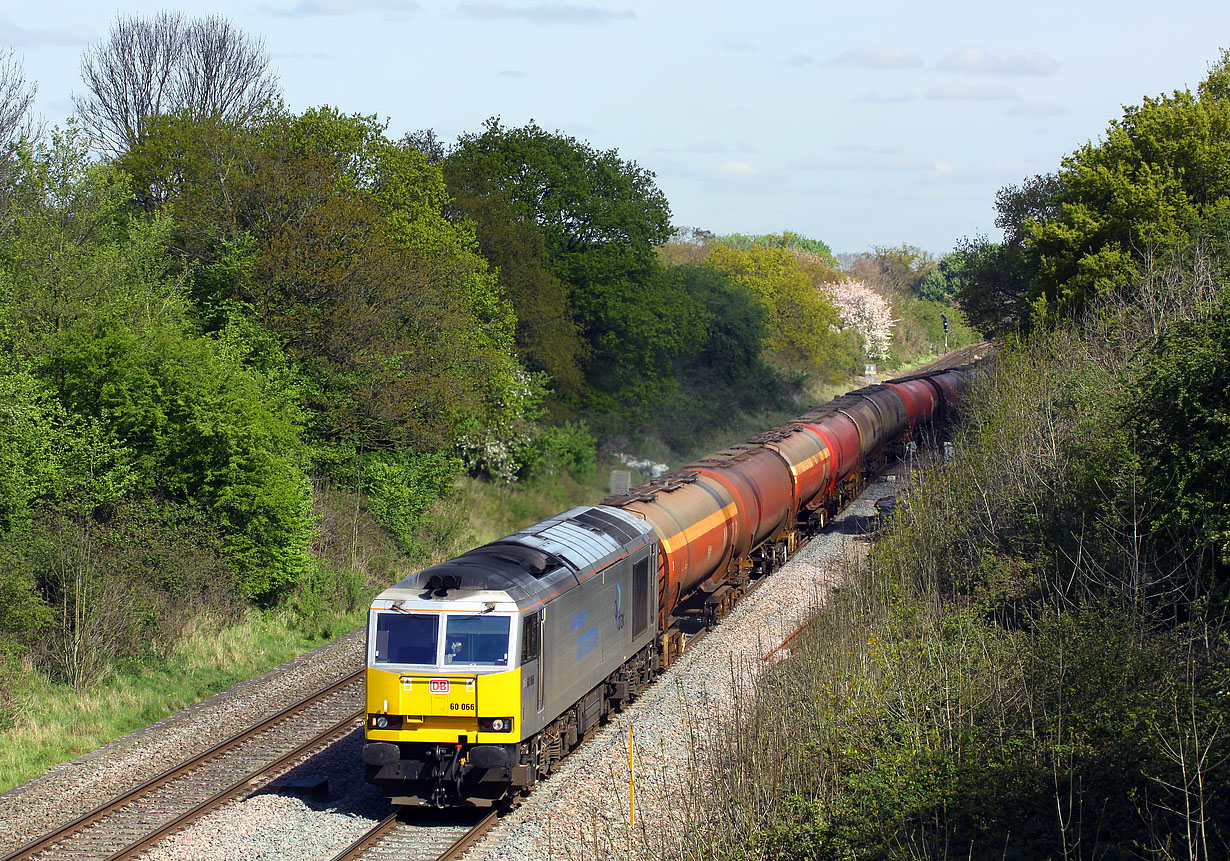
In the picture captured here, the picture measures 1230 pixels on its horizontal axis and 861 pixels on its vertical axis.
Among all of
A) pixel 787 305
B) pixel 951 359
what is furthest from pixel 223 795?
pixel 951 359

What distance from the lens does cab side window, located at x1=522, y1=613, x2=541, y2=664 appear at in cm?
1349

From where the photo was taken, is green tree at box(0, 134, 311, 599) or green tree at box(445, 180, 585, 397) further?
green tree at box(445, 180, 585, 397)

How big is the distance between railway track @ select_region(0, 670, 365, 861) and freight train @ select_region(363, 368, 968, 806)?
114 inches

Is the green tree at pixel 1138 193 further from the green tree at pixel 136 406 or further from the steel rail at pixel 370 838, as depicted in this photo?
the steel rail at pixel 370 838

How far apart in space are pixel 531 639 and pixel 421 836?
2740 mm

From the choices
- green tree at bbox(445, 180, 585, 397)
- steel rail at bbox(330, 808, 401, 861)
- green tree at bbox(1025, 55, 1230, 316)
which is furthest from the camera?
green tree at bbox(445, 180, 585, 397)

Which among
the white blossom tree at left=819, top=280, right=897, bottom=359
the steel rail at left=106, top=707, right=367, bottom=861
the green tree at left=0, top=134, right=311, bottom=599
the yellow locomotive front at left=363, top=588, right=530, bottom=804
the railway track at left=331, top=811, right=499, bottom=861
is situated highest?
the white blossom tree at left=819, top=280, right=897, bottom=359

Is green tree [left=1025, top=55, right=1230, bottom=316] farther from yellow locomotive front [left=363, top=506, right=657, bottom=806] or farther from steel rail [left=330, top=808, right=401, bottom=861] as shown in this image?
steel rail [left=330, top=808, right=401, bottom=861]

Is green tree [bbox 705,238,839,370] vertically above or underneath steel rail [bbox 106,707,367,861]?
above

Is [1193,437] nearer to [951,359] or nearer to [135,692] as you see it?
[135,692]

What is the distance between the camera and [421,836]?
13367mm

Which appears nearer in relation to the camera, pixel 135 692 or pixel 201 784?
pixel 201 784

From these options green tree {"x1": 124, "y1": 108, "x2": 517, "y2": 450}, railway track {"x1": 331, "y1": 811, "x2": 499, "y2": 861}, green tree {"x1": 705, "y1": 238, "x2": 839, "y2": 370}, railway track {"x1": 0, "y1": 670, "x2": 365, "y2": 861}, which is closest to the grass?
railway track {"x1": 0, "y1": 670, "x2": 365, "y2": 861}

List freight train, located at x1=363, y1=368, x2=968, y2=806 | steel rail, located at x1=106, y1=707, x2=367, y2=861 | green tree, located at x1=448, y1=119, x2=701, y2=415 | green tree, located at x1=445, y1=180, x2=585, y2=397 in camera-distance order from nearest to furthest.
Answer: steel rail, located at x1=106, y1=707, x2=367, y2=861 → freight train, located at x1=363, y1=368, x2=968, y2=806 → green tree, located at x1=445, y1=180, x2=585, y2=397 → green tree, located at x1=448, y1=119, x2=701, y2=415
